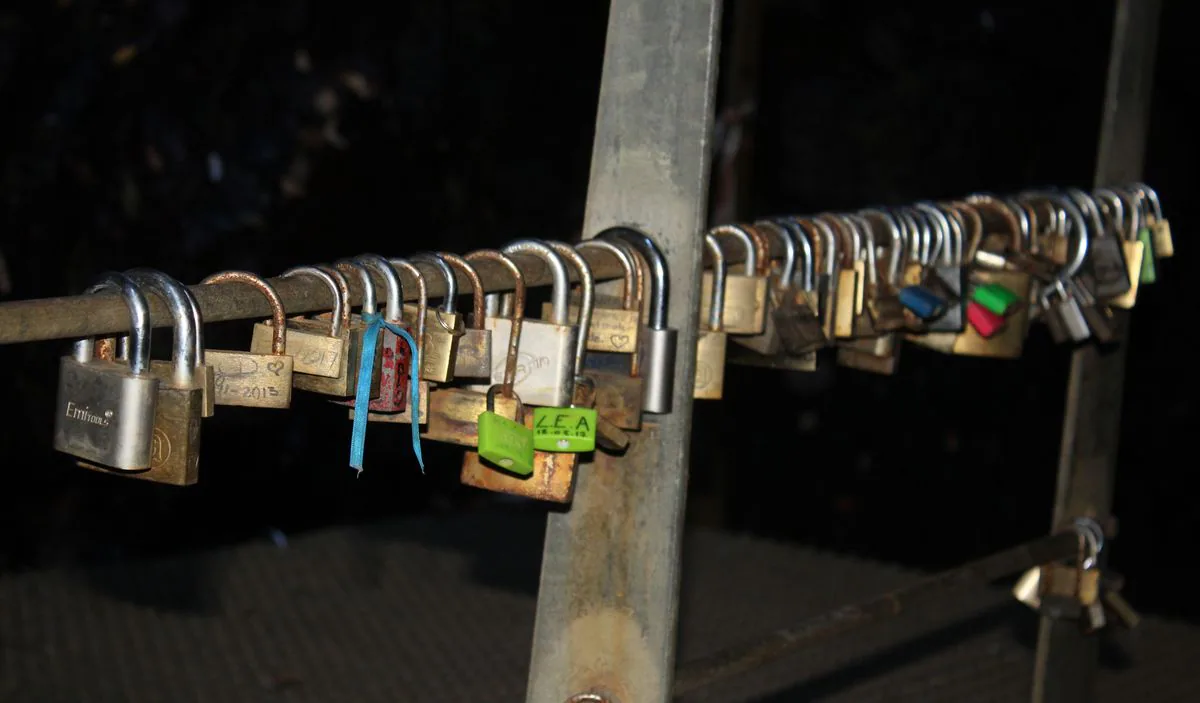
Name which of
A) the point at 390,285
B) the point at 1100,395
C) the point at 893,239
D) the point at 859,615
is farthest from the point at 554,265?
the point at 1100,395

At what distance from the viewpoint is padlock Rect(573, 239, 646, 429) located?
0.96 m

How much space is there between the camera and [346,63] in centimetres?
368

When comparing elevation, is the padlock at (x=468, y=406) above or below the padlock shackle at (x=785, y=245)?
below

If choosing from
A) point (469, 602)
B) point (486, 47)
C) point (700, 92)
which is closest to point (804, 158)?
point (486, 47)

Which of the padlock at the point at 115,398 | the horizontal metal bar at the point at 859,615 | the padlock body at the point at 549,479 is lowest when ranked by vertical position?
the horizontal metal bar at the point at 859,615

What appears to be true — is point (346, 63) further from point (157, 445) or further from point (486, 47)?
point (157, 445)

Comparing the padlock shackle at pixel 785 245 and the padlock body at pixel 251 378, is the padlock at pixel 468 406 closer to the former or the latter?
the padlock body at pixel 251 378

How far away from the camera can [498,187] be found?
4004 millimetres

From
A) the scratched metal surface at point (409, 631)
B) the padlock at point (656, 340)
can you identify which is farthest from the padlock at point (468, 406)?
the scratched metal surface at point (409, 631)

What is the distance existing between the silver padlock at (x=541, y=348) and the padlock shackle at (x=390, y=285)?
11 centimetres

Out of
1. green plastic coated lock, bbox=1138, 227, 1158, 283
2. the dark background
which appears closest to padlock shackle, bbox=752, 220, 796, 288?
green plastic coated lock, bbox=1138, 227, 1158, 283

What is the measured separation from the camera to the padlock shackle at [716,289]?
107cm

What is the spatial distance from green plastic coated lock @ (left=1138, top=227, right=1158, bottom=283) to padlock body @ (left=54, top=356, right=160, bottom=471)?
133 centimetres

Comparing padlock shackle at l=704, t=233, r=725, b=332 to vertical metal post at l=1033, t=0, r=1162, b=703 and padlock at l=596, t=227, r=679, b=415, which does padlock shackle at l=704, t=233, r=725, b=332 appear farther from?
vertical metal post at l=1033, t=0, r=1162, b=703
